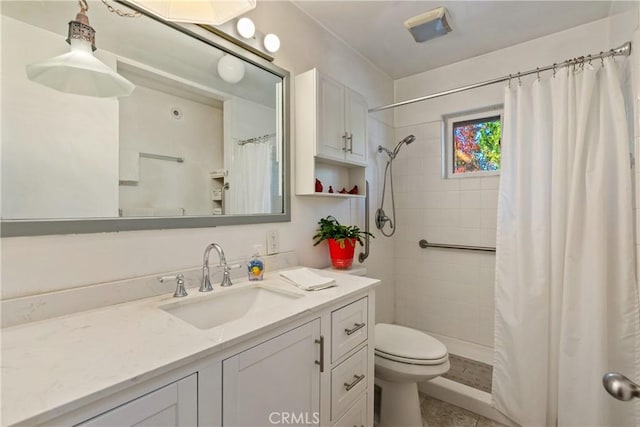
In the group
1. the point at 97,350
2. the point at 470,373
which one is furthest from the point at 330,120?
the point at 470,373

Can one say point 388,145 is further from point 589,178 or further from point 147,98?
point 147,98

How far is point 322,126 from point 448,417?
1.88 m

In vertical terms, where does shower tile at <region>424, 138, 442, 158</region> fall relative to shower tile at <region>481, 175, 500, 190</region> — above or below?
above

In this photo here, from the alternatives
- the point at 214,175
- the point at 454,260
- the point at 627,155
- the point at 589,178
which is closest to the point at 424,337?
the point at 454,260

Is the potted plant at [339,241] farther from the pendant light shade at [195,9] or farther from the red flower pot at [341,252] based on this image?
the pendant light shade at [195,9]

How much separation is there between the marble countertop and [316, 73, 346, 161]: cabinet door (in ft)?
3.22

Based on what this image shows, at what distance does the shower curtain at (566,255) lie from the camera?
1375mm

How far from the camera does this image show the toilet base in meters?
1.55

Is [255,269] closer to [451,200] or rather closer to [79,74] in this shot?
[79,74]

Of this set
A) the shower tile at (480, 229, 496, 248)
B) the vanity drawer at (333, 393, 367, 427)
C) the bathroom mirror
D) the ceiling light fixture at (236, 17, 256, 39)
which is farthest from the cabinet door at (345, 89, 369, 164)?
the vanity drawer at (333, 393, 367, 427)

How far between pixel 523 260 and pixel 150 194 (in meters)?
1.94

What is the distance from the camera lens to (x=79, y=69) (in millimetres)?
978

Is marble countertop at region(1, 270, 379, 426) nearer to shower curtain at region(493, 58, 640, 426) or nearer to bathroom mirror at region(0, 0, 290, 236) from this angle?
bathroom mirror at region(0, 0, 290, 236)

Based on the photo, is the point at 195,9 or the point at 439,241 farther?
the point at 439,241
